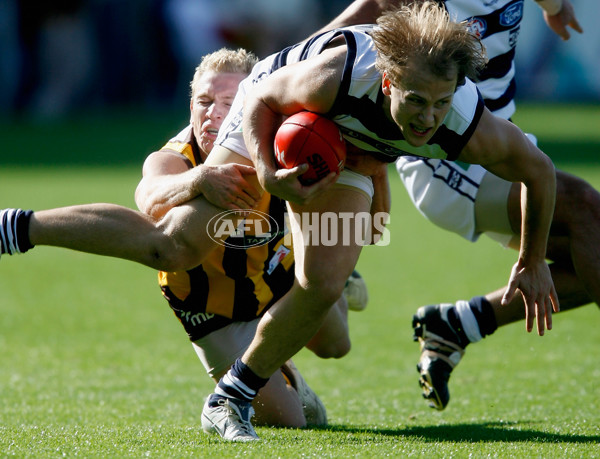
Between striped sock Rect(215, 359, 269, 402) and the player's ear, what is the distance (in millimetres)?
1391

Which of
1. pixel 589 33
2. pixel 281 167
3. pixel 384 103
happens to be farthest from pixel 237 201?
pixel 589 33

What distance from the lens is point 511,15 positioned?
5.15 meters

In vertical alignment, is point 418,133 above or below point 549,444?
above

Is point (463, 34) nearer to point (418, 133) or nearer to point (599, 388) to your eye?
point (418, 133)

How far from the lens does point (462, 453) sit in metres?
3.73

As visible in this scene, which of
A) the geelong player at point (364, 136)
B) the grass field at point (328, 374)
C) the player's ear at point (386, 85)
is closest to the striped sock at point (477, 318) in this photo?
the grass field at point (328, 374)

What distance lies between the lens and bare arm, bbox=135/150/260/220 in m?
4.11

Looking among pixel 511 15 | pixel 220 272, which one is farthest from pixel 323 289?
pixel 511 15

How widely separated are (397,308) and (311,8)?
2065 cm

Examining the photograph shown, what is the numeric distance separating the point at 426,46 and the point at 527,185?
2.73ft

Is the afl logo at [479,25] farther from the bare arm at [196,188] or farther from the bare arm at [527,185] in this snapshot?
the bare arm at [196,188]

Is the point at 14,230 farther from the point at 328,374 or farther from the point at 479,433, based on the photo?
the point at 328,374

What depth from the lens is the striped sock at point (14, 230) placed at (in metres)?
4.12

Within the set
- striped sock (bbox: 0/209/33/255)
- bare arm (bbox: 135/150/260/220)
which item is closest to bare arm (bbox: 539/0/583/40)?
bare arm (bbox: 135/150/260/220)
